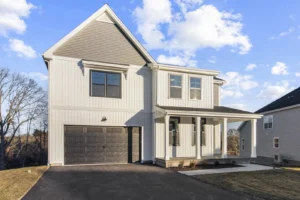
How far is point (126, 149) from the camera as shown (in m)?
13.2

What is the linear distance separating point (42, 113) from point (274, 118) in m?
28.2

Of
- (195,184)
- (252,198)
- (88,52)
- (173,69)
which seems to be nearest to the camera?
(252,198)

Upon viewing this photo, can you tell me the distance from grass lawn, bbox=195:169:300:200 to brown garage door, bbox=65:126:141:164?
4.84m

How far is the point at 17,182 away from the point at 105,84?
650 cm

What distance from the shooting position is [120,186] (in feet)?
26.1

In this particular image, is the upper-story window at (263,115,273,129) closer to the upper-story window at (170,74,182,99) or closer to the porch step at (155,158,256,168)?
the porch step at (155,158,256,168)

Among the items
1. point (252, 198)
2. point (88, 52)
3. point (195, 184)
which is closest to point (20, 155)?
point (88, 52)

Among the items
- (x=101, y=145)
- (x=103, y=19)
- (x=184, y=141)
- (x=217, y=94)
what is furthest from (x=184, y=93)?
(x=103, y=19)

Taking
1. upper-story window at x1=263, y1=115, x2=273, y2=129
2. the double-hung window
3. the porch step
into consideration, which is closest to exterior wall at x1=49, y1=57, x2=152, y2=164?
the porch step

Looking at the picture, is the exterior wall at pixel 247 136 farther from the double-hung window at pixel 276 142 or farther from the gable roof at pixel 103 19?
the gable roof at pixel 103 19

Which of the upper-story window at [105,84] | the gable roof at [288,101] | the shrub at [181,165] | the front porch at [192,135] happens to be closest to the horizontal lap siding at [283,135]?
the gable roof at [288,101]

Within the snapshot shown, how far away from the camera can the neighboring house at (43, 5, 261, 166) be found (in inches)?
473

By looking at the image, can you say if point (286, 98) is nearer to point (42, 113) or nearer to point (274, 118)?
point (274, 118)

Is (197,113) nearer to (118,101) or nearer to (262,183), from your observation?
(118,101)
